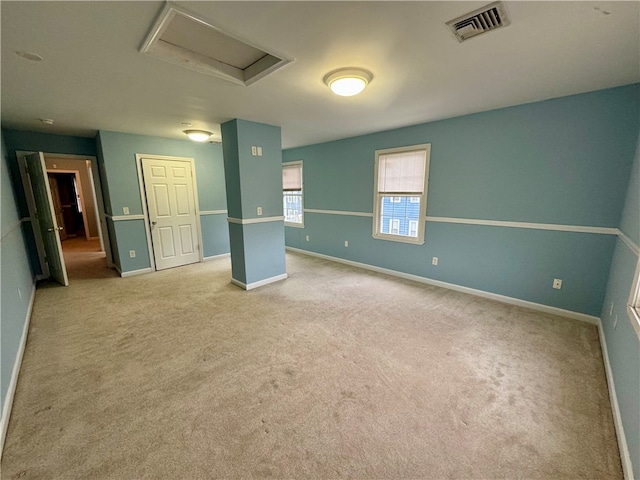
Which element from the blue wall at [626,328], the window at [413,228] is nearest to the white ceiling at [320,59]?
the blue wall at [626,328]

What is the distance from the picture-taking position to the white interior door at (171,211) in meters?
4.58

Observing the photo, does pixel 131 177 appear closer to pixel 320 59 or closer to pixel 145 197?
pixel 145 197

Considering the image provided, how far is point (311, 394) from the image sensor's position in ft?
6.01

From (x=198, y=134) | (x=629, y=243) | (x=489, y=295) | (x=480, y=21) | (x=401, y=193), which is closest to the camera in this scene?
(x=480, y=21)

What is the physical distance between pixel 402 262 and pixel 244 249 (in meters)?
2.53

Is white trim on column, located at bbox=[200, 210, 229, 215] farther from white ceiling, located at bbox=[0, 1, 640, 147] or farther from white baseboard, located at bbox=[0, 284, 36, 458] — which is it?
white baseboard, located at bbox=[0, 284, 36, 458]

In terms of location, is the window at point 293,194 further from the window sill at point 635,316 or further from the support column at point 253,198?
the window sill at point 635,316

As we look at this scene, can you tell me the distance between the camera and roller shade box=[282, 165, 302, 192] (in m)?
5.79

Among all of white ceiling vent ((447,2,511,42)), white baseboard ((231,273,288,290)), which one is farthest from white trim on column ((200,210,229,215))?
white ceiling vent ((447,2,511,42))

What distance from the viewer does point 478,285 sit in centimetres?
347

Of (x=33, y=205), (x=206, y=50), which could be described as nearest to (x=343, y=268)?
(x=206, y=50)

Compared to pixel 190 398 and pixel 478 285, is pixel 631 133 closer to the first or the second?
pixel 478 285

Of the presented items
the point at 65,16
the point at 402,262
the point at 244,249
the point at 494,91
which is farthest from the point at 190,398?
the point at 494,91

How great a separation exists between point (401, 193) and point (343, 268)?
1699 millimetres
